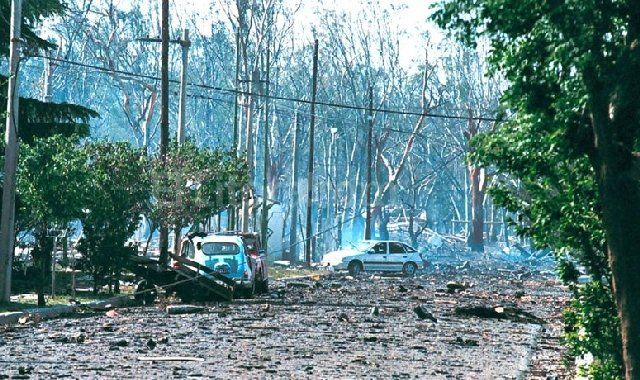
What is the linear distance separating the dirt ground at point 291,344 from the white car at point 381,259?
36.7 meters

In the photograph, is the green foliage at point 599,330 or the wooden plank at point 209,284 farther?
the wooden plank at point 209,284

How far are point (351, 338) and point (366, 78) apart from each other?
77.6 meters

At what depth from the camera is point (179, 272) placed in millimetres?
40000

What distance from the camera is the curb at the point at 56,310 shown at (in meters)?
30.0

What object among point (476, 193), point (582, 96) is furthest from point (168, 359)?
point (476, 193)

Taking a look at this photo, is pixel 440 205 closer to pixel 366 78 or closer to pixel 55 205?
pixel 366 78

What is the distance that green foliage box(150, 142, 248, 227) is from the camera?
5097cm

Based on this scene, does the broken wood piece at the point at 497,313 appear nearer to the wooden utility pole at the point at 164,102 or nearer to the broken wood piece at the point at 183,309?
the broken wood piece at the point at 183,309

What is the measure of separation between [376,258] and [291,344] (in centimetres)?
5397


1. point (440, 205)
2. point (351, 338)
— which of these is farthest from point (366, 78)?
point (351, 338)

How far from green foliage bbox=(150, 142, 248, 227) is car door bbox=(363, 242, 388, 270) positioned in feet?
64.4

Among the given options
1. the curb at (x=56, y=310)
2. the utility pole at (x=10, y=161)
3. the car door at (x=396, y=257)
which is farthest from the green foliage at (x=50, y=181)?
the car door at (x=396, y=257)

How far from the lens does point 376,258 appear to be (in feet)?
255

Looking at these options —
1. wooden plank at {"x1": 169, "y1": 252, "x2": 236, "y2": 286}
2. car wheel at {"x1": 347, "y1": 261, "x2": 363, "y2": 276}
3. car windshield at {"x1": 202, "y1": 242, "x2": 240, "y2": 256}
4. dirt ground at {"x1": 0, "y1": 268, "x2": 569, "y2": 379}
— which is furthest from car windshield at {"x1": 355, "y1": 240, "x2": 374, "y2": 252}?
dirt ground at {"x1": 0, "y1": 268, "x2": 569, "y2": 379}
